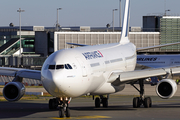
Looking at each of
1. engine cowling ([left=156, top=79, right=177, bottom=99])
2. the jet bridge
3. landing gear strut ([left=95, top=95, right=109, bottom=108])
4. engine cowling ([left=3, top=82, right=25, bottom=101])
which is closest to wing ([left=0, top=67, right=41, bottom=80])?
engine cowling ([left=3, top=82, right=25, bottom=101])

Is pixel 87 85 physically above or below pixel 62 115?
above

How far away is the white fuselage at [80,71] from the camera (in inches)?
870

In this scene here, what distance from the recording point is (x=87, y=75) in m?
24.4

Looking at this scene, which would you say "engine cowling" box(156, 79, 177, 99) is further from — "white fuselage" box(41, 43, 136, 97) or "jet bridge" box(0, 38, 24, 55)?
"jet bridge" box(0, 38, 24, 55)

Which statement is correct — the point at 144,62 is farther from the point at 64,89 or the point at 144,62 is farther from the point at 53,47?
the point at 64,89

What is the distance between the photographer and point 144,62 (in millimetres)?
72812

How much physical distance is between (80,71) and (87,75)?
1085mm

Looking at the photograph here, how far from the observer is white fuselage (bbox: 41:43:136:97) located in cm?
2211

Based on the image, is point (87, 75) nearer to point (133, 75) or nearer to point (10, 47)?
point (133, 75)

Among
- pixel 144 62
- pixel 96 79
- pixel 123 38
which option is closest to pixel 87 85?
pixel 96 79

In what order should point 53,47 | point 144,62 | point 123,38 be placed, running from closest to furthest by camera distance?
point 123,38 → point 144,62 → point 53,47

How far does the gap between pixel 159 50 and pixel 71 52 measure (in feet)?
267

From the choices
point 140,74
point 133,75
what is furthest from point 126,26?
point 133,75

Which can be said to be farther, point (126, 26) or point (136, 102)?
point (126, 26)
